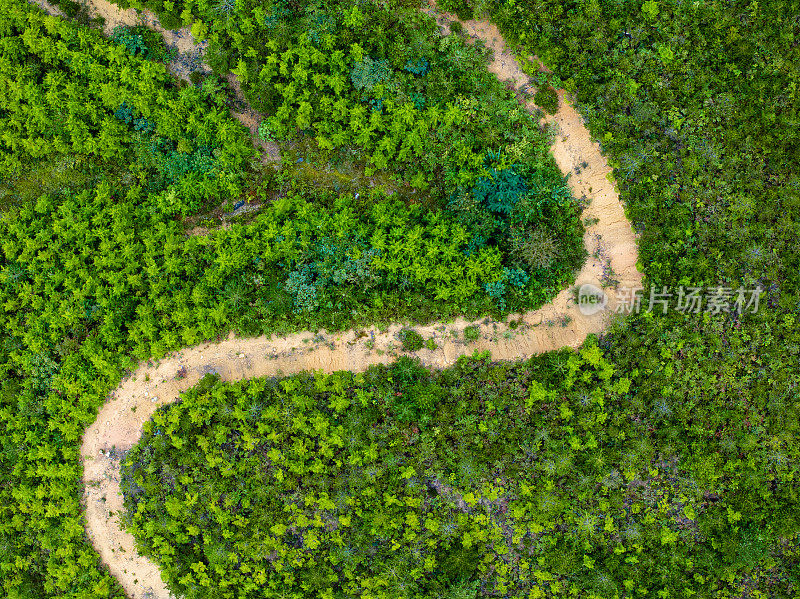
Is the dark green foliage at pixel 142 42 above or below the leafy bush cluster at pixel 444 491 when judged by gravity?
above

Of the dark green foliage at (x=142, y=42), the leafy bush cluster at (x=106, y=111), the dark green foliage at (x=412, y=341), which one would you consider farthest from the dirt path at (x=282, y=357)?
the dark green foliage at (x=142, y=42)

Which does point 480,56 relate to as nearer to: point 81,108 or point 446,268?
point 446,268

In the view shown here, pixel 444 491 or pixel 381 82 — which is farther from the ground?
pixel 381 82

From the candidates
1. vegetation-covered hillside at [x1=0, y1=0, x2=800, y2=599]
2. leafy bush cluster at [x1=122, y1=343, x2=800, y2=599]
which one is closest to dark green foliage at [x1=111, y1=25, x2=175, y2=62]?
vegetation-covered hillside at [x1=0, y1=0, x2=800, y2=599]

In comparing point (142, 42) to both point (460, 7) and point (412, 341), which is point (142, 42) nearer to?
point (460, 7)

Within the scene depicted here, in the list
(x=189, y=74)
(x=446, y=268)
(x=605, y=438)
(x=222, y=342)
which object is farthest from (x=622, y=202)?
(x=189, y=74)

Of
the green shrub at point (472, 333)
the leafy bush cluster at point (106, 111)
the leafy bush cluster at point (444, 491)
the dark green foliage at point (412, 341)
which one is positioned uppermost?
the leafy bush cluster at point (106, 111)

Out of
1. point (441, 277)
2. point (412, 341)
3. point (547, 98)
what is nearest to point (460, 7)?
point (547, 98)

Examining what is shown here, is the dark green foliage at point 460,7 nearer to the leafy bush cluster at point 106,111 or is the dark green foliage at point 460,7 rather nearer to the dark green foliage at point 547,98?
the dark green foliage at point 547,98
